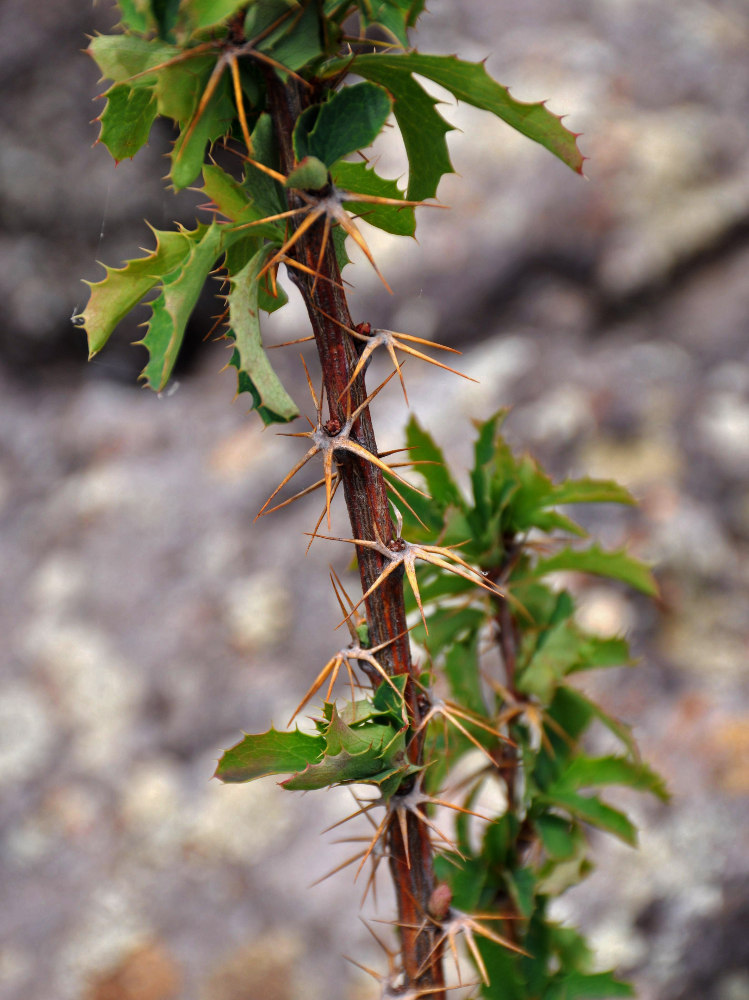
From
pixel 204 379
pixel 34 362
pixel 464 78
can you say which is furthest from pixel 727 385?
pixel 34 362

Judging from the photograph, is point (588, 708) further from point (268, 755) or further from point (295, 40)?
point (295, 40)

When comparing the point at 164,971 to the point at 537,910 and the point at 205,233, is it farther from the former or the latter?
the point at 205,233

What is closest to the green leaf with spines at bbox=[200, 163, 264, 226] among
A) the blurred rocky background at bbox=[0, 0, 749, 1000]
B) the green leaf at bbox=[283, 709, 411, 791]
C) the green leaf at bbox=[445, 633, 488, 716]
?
the green leaf at bbox=[283, 709, 411, 791]

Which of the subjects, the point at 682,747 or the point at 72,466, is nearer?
the point at 682,747

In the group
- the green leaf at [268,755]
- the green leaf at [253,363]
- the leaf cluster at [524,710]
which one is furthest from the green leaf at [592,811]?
the green leaf at [253,363]

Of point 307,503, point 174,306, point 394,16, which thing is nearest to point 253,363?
point 174,306

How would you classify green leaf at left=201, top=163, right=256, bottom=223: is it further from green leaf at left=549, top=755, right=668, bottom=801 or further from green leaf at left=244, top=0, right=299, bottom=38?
green leaf at left=549, top=755, right=668, bottom=801
